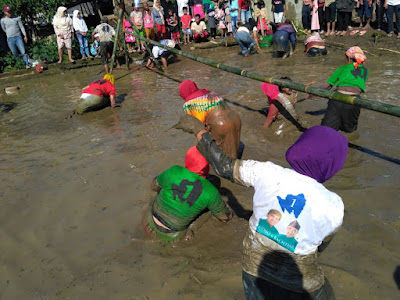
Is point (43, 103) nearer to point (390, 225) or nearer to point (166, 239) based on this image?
point (166, 239)

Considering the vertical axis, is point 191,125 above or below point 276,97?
above

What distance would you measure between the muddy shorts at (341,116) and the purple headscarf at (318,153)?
308cm

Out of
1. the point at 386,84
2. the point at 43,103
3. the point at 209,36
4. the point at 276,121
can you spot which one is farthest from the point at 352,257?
the point at 209,36

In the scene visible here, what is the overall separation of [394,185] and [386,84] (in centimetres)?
421

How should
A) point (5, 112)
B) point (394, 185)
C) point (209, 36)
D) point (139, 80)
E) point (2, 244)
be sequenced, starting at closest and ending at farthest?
point (2, 244)
point (394, 185)
point (5, 112)
point (139, 80)
point (209, 36)

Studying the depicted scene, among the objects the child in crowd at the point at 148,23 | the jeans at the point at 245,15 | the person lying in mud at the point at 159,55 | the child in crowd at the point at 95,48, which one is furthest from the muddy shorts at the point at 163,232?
the jeans at the point at 245,15

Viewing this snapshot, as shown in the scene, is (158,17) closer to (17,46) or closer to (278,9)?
(278,9)

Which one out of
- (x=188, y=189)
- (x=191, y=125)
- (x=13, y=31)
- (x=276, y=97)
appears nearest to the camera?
(x=191, y=125)

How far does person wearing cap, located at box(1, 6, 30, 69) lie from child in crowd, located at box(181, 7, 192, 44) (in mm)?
5535

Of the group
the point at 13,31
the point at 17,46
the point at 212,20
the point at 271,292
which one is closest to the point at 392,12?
the point at 212,20

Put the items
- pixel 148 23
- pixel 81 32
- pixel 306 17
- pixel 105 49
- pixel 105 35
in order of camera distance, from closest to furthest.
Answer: pixel 105 35 → pixel 105 49 → pixel 148 23 → pixel 81 32 → pixel 306 17

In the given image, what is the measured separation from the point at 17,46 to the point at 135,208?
979 cm

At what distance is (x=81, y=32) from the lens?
1146 centimetres

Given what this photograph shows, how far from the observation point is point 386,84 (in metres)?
7.09
